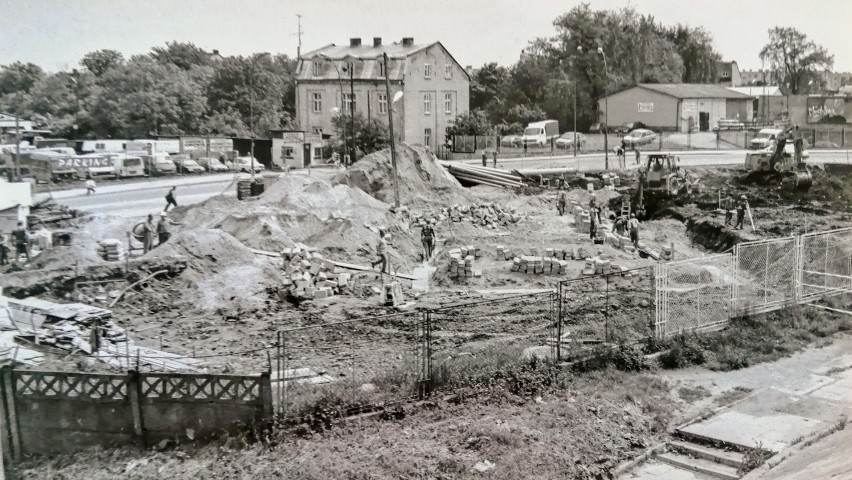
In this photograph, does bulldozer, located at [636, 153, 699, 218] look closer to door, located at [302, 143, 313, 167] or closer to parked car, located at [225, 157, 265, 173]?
door, located at [302, 143, 313, 167]

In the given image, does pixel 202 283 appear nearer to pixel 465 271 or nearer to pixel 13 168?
pixel 13 168

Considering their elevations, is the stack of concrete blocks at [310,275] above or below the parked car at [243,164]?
below

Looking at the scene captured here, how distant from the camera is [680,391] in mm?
11297

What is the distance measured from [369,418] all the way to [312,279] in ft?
15.0

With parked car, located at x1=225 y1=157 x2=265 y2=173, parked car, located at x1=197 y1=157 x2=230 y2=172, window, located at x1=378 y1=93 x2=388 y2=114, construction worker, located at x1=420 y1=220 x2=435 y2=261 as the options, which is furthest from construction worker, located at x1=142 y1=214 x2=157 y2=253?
construction worker, located at x1=420 y1=220 x2=435 y2=261

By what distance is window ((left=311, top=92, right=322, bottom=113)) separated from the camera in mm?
13642

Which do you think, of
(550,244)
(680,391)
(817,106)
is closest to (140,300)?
(680,391)

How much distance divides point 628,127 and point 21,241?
1438cm

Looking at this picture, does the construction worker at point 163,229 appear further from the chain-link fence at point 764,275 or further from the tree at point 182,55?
the chain-link fence at point 764,275

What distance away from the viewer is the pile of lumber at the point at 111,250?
35.8 ft

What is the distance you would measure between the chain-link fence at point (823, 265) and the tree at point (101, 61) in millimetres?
12123

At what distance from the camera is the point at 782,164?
73.5 ft

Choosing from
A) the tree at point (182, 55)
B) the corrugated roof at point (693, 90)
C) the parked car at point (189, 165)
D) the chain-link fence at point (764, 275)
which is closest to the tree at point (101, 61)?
the tree at point (182, 55)

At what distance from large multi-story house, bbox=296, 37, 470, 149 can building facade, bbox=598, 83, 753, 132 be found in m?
5.43
